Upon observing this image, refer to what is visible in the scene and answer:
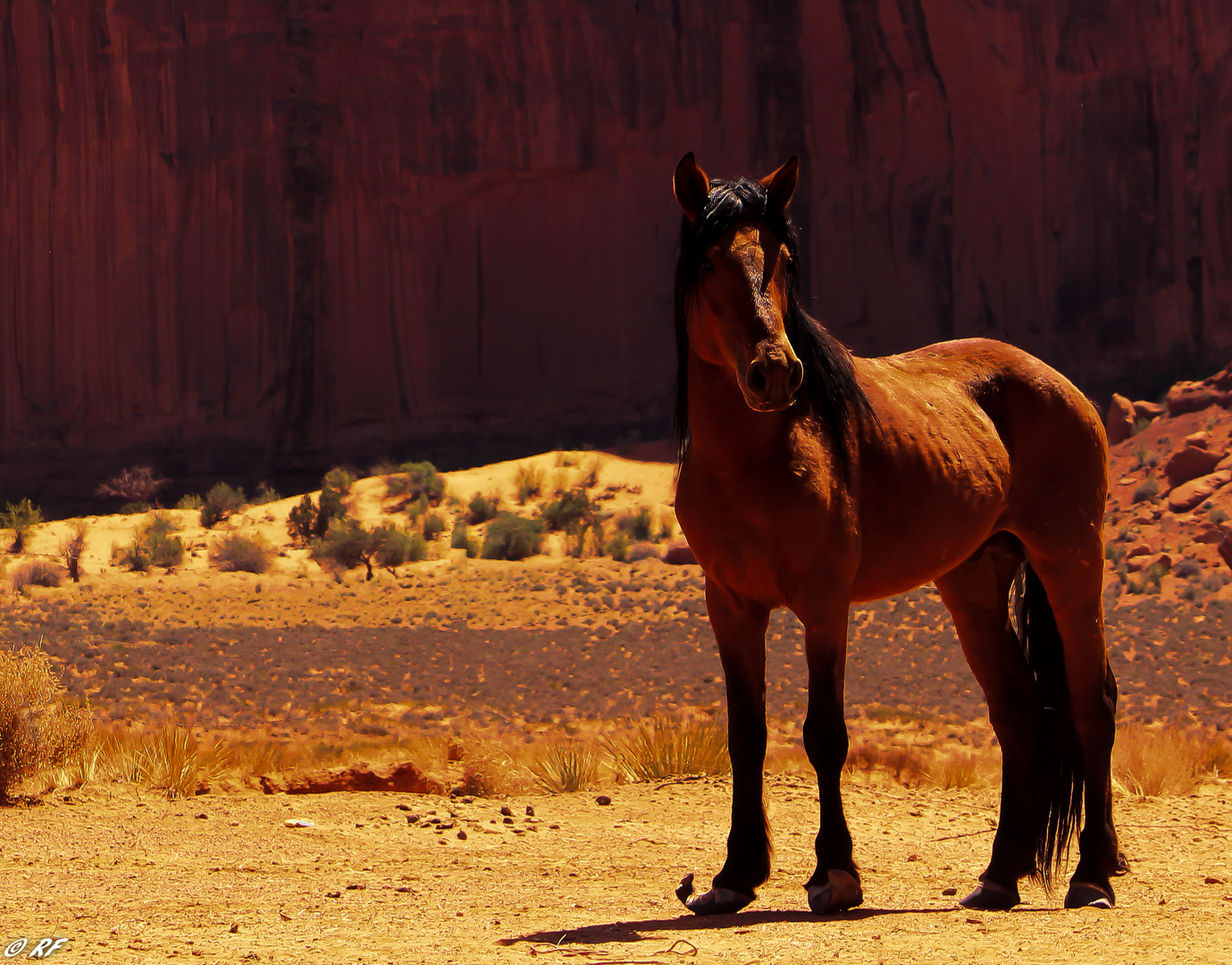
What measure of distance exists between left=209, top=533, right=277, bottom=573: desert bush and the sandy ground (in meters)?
20.1

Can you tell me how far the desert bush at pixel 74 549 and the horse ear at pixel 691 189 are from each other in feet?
82.7

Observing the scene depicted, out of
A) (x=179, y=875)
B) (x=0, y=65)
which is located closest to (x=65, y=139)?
(x=0, y=65)

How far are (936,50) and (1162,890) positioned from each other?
3648cm

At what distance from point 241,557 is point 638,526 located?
9.52m

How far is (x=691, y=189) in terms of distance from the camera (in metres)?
4.90

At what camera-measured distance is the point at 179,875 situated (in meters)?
6.15

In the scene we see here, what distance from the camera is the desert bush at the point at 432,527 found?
101 feet

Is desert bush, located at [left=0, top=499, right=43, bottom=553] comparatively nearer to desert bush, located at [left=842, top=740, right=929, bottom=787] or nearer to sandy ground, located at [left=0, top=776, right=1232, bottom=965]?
sandy ground, located at [left=0, top=776, right=1232, bottom=965]

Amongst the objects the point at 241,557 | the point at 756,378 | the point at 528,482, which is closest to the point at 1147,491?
the point at 528,482

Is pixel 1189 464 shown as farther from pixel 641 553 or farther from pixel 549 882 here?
pixel 549 882

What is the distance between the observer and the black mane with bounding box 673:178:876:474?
4.78 meters

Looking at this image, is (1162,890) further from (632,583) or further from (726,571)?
(632,583)

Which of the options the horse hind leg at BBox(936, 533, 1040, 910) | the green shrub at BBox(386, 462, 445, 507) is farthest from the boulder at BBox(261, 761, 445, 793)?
the green shrub at BBox(386, 462, 445, 507)

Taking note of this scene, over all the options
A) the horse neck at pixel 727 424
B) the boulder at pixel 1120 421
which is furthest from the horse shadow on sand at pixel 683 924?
the boulder at pixel 1120 421
